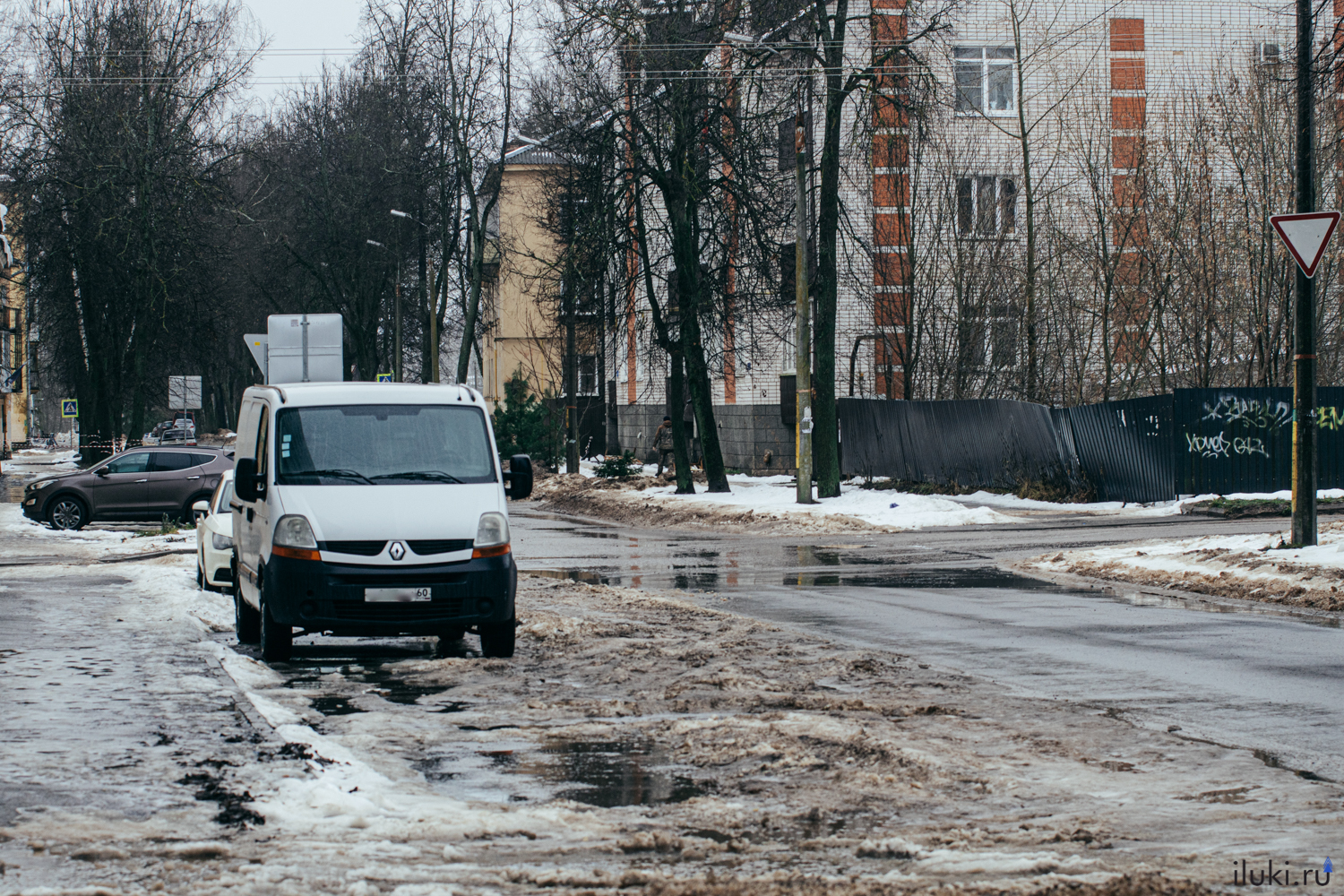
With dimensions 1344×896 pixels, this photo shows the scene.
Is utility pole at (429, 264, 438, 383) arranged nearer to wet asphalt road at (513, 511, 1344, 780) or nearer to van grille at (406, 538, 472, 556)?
wet asphalt road at (513, 511, 1344, 780)

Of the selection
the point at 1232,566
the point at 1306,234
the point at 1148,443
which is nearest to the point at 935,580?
the point at 1232,566

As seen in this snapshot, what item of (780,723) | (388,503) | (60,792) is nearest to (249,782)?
(60,792)

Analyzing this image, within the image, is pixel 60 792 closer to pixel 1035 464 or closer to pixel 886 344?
pixel 1035 464

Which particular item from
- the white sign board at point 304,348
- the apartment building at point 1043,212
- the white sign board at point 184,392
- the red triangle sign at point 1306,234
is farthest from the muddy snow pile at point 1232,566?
the white sign board at point 184,392

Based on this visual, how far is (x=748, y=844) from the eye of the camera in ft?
17.9

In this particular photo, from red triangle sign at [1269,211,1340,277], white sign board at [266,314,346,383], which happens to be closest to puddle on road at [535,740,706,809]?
red triangle sign at [1269,211,1340,277]

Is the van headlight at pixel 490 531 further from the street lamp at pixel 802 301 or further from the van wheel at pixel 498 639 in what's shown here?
the street lamp at pixel 802 301

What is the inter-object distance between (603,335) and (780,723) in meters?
26.4

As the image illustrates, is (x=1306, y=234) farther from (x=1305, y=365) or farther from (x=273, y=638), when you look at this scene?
(x=273, y=638)

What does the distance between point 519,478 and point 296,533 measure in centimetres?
177

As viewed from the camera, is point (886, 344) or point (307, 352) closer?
point (307, 352)

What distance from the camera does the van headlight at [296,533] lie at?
33.3 ft

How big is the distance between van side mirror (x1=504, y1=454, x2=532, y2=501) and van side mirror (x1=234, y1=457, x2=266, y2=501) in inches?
70.9

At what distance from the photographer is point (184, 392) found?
61.8 metres
